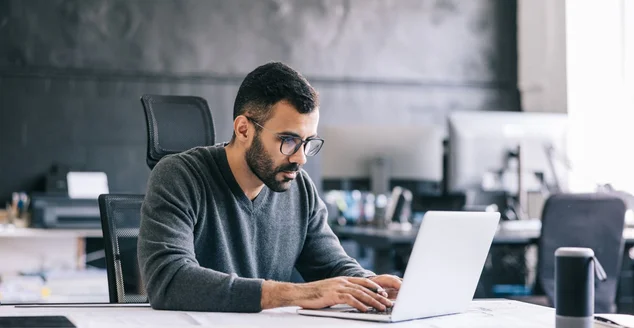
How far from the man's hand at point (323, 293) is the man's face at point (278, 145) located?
15.0 inches

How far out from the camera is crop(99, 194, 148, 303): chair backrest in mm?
2217

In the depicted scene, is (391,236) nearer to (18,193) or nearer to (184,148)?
(184,148)

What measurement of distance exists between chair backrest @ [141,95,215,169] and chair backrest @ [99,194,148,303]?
15cm

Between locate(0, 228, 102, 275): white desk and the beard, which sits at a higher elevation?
the beard

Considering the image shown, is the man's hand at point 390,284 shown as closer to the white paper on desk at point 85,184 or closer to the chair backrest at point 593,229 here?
the chair backrest at point 593,229

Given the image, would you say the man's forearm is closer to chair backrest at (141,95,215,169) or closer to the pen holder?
the pen holder

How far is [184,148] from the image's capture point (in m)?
2.38

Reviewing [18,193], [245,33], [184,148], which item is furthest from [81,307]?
[245,33]

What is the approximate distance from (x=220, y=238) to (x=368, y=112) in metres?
4.21

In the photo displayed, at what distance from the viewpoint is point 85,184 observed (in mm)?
5094

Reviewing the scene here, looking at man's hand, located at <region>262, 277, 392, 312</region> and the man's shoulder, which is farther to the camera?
the man's shoulder

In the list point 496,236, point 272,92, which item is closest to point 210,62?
point 496,236

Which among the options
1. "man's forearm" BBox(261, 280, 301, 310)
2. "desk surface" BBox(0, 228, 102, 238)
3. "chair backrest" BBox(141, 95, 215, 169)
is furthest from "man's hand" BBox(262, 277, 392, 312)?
"desk surface" BBox(0, 228, 102, 238)

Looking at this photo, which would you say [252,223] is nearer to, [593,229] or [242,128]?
[242,128]
